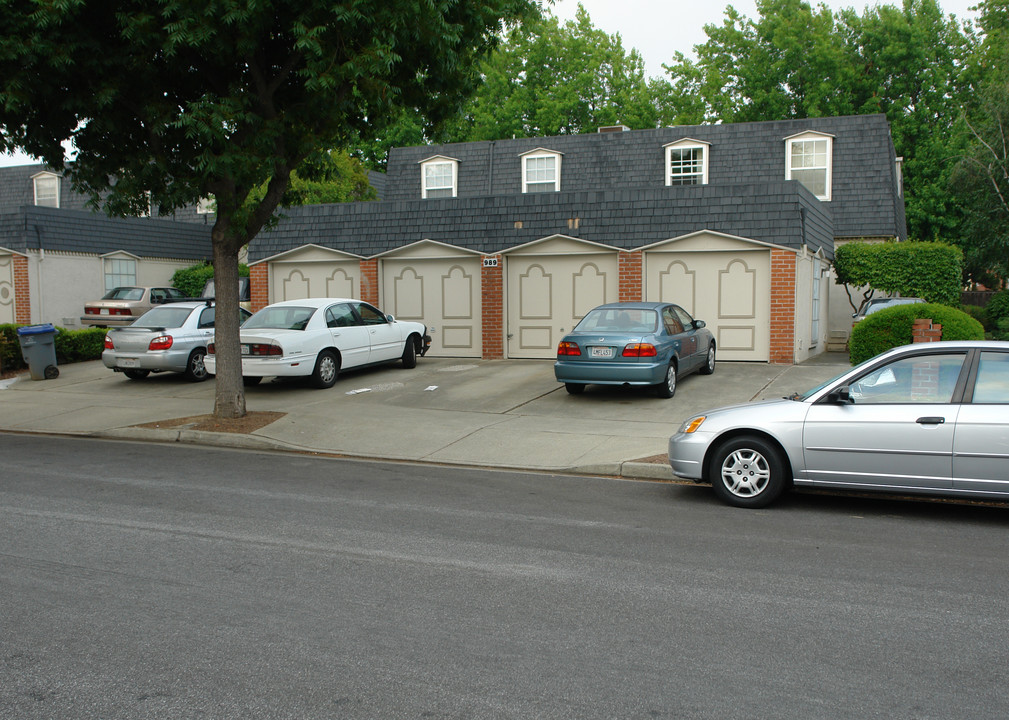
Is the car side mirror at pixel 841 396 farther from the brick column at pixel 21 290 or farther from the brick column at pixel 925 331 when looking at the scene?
the brick column at pixel 21 290

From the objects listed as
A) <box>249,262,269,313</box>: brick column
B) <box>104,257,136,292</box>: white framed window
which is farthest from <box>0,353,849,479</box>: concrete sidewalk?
<box>104,257,136,292</box>: white framed window

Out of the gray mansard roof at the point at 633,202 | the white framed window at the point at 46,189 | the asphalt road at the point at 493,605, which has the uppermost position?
the white framed window at the point at 46,189

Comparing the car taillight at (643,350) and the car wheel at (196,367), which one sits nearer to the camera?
the car taillight at (643,350)

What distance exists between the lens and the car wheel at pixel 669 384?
43.3ft

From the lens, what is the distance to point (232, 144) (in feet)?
34.8

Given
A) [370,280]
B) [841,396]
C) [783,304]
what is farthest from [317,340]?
[841,396]

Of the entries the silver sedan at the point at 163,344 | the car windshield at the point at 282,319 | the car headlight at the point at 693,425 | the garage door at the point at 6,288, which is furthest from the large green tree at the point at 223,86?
the garage door at the point at 6,288

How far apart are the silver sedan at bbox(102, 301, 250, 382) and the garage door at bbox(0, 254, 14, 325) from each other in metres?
10.3

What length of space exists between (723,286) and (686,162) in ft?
36.5

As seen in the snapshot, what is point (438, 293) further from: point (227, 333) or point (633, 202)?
point (227, 333)

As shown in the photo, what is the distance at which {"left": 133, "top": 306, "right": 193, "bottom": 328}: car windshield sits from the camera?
16.3m

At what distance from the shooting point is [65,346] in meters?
19.4

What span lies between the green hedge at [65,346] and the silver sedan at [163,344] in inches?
125

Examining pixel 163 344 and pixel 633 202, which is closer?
pixel 163 344
